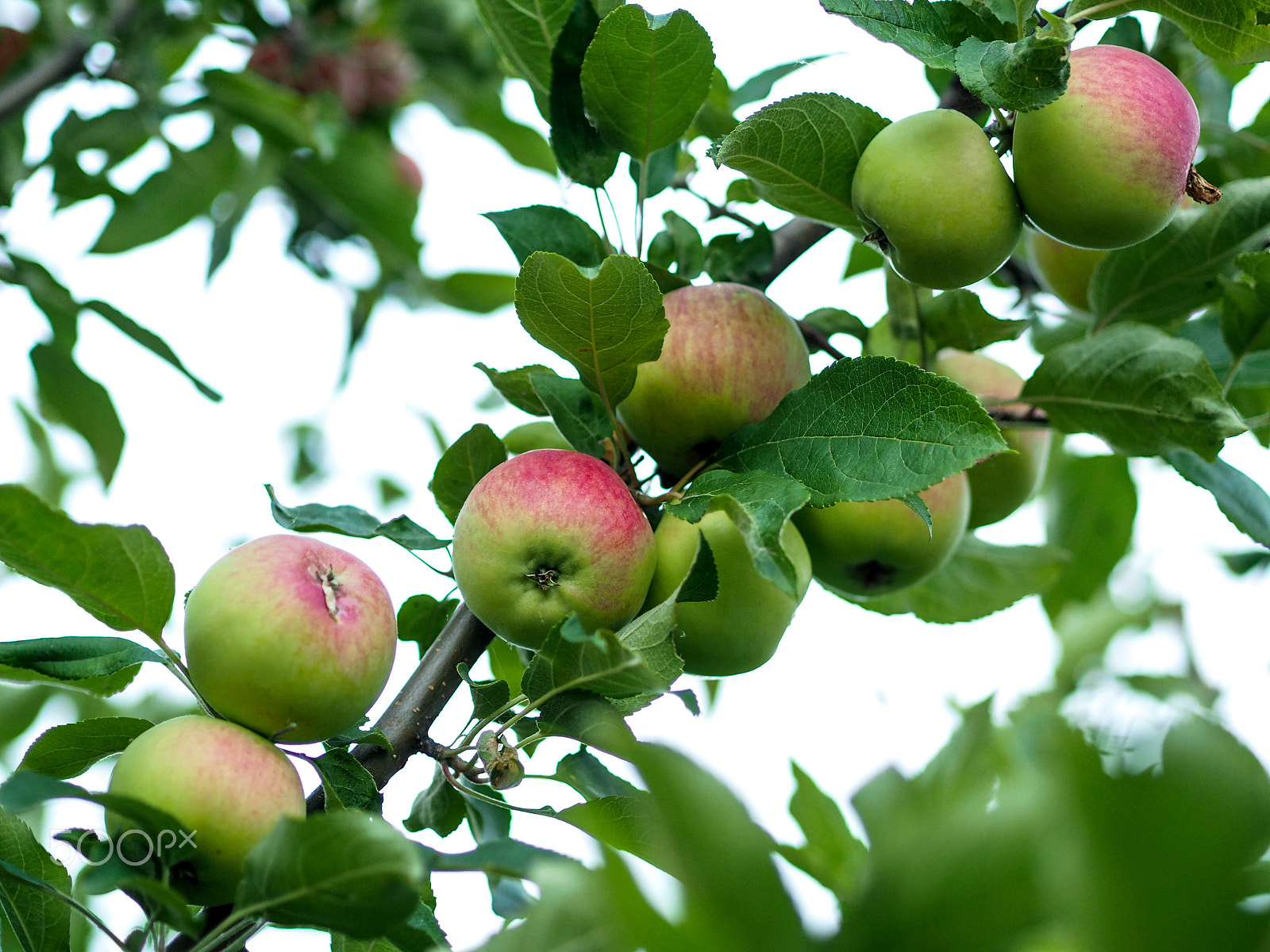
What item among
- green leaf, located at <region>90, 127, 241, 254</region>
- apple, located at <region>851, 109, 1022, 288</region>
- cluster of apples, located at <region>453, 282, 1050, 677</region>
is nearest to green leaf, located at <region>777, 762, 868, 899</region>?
cluster of apples, located at <region>453, 282, 1050, 677</region>

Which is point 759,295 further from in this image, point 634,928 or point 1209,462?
point 634,928

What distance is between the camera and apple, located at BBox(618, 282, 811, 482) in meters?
1.48

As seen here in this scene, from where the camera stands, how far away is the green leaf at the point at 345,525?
153 centimetres

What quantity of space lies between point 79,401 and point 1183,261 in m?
2.36

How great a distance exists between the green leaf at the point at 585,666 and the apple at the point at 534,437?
0.61 meters

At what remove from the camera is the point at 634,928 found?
1.89ft

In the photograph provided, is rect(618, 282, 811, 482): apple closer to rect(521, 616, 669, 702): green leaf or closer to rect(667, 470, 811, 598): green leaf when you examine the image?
rect(667, 470, 811, 598): green leaf

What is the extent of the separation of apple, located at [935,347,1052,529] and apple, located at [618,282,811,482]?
47cm

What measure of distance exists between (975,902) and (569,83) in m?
1.33

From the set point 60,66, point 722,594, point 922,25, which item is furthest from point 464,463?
point 60,66

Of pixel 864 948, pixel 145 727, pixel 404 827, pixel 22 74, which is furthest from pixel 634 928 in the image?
pixel 22 74

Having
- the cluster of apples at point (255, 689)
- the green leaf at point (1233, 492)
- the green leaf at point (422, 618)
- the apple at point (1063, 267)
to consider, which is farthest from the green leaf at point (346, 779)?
the apple at point (1063, 267)

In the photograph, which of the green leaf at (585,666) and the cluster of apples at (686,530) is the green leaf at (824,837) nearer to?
the cluster of apples at (686,530)

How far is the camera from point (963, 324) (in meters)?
1.76
